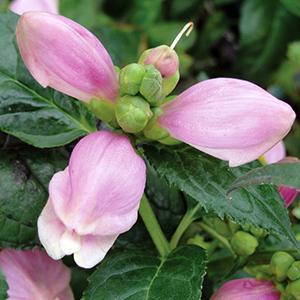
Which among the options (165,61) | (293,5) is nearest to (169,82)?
(165,61)

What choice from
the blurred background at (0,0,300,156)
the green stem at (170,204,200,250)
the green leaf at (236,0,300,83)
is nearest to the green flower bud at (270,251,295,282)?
the green stem at (170,204,200,250)

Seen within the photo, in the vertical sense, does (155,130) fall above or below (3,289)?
above

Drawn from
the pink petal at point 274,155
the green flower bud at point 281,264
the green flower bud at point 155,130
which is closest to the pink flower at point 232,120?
the green flower bud at point 155,130

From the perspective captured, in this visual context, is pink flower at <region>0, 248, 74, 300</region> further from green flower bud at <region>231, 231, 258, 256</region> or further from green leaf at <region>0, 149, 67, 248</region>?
green flower bud at <region>231, 231, 258, 256</region>

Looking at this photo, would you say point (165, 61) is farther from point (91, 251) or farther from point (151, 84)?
point (91, 251)

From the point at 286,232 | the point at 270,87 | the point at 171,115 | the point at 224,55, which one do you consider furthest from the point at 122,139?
the point at 224,55

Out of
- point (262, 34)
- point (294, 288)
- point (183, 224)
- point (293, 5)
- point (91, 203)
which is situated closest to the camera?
point (91, 203)

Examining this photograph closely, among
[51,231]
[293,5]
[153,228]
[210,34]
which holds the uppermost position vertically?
[51,231]
